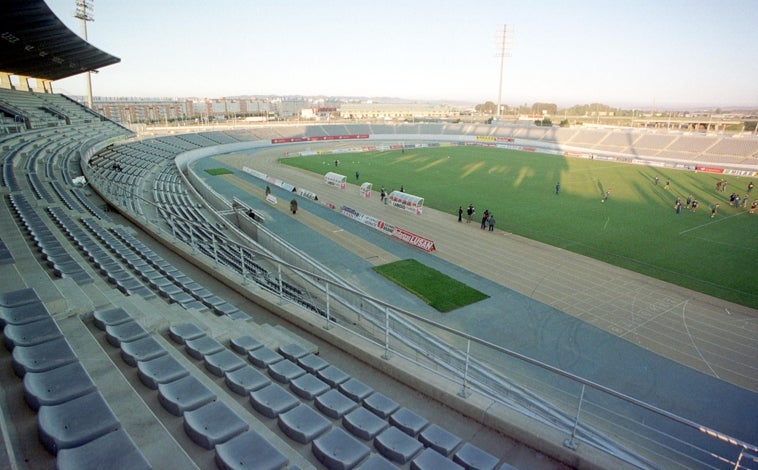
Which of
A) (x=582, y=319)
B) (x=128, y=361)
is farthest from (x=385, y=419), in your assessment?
(x=582, y=319)

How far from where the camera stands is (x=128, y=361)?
197 inches

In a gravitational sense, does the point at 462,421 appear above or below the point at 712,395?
above

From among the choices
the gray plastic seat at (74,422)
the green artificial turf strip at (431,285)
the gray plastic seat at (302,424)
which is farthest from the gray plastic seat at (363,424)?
the green artificial turf strip at (431,285)

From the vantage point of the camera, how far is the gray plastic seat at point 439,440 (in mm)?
4316

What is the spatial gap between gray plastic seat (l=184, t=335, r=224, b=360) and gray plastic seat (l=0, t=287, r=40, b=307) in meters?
2.09

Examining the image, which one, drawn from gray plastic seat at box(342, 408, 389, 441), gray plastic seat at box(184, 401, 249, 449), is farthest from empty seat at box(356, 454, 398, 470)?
gray plastic seat at box(184, 401, 249, 449)

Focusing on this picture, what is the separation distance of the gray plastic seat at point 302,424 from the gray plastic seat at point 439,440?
1.06 meters

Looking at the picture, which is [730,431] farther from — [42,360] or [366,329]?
[42,360]

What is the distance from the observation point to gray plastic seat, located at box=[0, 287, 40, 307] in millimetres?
5398

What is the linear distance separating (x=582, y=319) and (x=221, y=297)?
12.8 m

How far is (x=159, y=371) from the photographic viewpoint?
15.3ft

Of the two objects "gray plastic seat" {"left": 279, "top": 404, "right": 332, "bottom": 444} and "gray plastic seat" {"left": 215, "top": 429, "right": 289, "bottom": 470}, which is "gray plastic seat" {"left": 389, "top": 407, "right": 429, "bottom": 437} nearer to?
"gray plastic seat" {"left": 279, "top": 404, "right": 332, "bottom": 444}

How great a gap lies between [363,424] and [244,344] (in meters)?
2.45

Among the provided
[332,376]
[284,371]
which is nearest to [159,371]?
[284,371]
